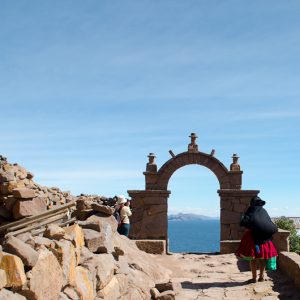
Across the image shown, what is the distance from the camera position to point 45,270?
512 cm

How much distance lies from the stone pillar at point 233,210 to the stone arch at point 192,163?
33cm

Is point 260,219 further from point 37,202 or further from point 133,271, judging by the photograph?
point 37,202

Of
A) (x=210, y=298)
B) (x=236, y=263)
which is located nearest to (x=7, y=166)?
(x=210, y=298)

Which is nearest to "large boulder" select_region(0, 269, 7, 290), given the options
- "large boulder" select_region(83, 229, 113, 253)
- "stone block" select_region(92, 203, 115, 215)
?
"large boulder" select_region(83, 229, 113, 253)

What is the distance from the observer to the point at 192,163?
57.0 ft

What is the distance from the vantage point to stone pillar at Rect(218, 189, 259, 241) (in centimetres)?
1689

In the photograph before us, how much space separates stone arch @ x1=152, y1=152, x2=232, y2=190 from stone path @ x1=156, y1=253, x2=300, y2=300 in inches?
180

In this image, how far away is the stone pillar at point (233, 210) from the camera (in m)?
16.9

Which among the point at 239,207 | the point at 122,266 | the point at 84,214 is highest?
the point at 239,207

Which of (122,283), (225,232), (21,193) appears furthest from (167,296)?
(225,232)

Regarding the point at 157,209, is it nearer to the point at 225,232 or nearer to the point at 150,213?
the point at 150,213

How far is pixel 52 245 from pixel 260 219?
457 centimetres

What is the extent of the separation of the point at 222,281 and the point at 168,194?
25.5 feet

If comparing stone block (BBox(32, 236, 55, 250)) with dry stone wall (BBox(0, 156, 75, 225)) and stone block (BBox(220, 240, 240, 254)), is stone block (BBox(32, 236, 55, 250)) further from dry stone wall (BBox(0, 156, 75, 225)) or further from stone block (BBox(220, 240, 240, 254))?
stone block (BBox(220, 240, 240, 254))
